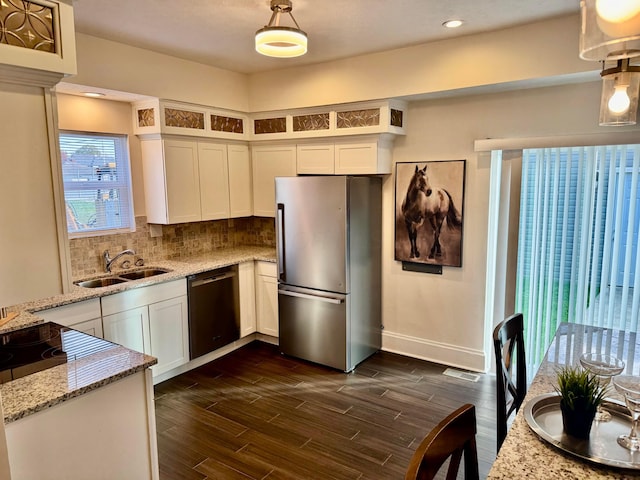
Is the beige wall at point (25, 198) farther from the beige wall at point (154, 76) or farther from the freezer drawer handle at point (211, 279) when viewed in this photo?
the freezer drawer handle at point (211, 279)

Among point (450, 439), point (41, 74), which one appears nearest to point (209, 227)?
point (41, 74)

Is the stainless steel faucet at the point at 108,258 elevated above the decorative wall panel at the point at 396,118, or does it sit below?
below

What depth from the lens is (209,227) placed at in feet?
15.4

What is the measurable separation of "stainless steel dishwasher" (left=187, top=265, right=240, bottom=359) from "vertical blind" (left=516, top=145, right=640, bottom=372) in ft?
8.42

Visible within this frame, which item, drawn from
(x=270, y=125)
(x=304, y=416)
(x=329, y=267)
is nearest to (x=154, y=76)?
(x=270, y=125)

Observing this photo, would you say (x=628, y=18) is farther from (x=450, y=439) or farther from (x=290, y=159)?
(x=290, y=159)

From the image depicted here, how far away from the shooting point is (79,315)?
117 inches

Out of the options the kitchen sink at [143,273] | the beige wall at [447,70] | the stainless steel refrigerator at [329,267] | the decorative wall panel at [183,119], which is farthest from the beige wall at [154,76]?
the kitchen sink at [143,273]

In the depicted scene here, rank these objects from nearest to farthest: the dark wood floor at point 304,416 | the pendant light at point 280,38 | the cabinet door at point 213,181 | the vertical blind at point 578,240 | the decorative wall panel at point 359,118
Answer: the pendant light at point 280,38 → the dark wood floor at point 304,416 → the vertical blind at point 578,240 → the decorative wall panel at point 359,118 → the cabinet door at point 213,181

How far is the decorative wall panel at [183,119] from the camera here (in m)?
3.81

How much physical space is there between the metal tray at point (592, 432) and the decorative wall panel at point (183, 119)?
137 inches

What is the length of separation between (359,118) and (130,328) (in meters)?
2.58

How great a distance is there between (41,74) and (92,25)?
6.21 feet

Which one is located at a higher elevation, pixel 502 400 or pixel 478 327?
pixel 502 400
